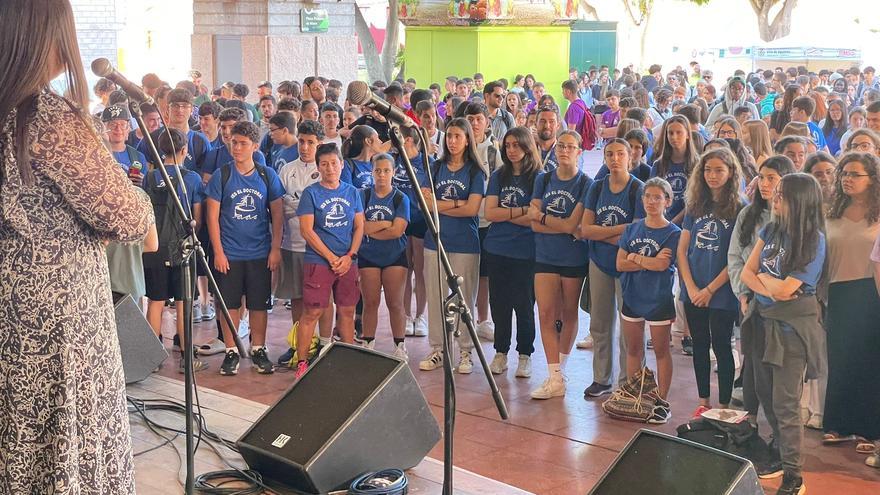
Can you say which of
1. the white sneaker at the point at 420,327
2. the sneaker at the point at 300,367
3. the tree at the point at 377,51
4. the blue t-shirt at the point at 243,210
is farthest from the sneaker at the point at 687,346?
the tree at the point at 377,51

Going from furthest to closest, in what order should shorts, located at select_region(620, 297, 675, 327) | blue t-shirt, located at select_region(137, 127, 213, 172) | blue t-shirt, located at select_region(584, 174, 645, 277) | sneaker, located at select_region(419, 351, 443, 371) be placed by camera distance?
blue t-shirt, located at select_region(137, 127, 213, 172) → sneaker, located at select_region(419, 351, 443, 371) → blue t-shirt, located at select_region(584, 174, 645, 277) → shorts, located at select_region(620, 297, 675, 327)

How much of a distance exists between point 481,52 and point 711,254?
1995 centimetres

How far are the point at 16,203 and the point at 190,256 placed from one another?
52.8 inches

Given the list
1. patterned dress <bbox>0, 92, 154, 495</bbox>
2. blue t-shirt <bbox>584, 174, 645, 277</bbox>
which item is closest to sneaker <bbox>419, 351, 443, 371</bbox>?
blue t-shirt <bbox>584, 174, 645, 277</bbox>

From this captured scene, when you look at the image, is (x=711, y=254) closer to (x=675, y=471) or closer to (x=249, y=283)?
(x=675, y=471)

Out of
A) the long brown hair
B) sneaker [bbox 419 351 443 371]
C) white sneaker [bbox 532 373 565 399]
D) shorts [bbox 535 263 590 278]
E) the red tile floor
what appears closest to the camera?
the long brown hair

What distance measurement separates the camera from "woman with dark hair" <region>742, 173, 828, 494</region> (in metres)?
5.72

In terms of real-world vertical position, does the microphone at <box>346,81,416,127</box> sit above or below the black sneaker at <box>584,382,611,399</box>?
above

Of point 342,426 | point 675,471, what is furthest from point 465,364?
point 675,471

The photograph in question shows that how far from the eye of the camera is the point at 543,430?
21.9ft

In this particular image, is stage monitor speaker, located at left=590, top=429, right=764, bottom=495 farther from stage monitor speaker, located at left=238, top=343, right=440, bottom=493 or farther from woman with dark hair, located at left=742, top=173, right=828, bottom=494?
woman with dark hair, located at left=742, top=173, right=828, bottom=494

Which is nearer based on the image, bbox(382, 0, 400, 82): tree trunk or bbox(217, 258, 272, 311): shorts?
bbox(217, 258, 272, 311): shorts

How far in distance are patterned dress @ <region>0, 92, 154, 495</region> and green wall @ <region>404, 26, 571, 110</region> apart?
2322 centimetres

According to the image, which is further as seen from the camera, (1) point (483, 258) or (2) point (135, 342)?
(1) point (483, 258)
